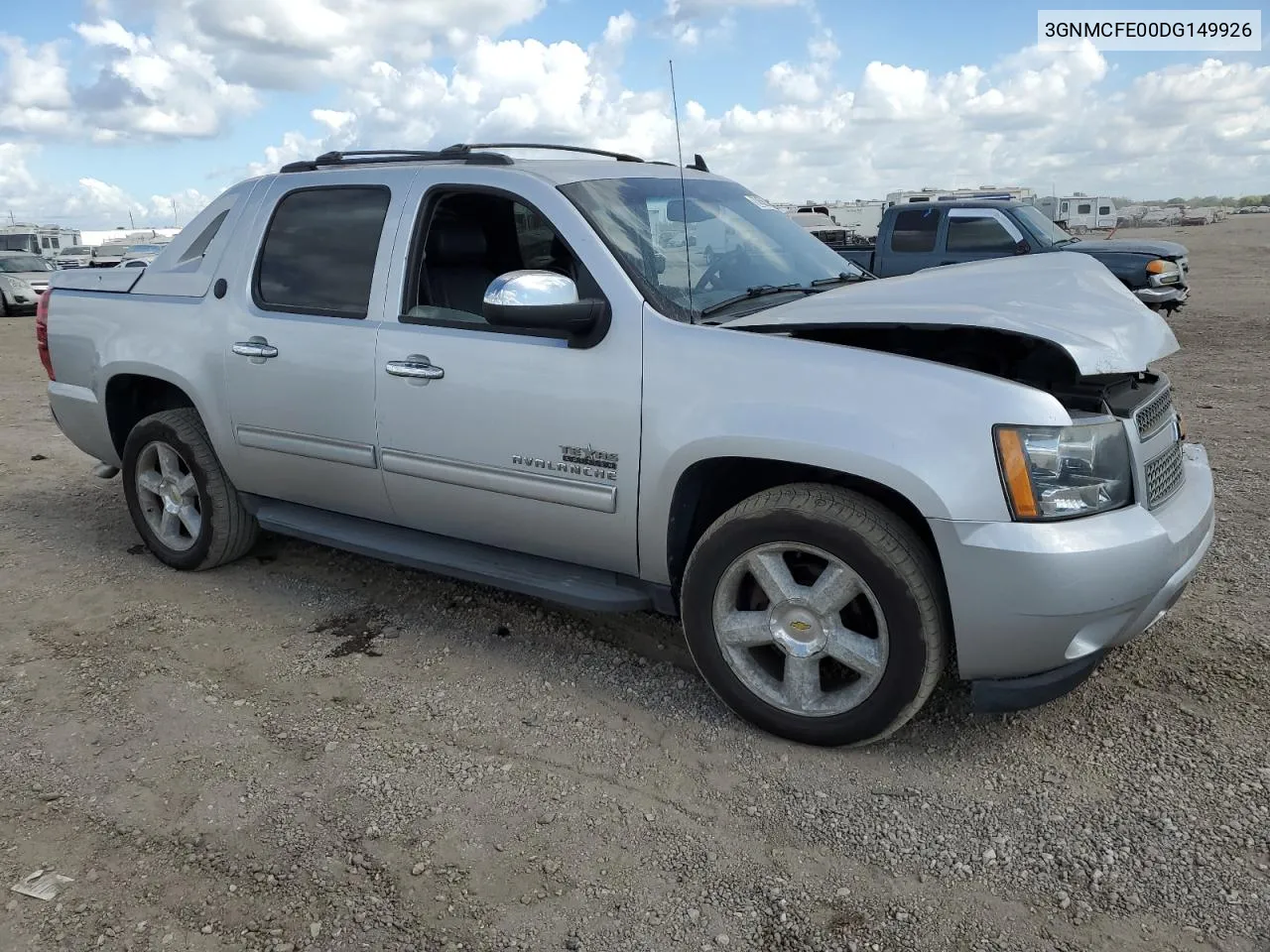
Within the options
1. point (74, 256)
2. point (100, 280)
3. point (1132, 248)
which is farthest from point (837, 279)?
point (74, 256)

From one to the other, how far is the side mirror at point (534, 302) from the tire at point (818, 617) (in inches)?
31.7

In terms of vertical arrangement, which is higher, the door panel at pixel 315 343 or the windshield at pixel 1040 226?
the windshield at pixel 1040 226

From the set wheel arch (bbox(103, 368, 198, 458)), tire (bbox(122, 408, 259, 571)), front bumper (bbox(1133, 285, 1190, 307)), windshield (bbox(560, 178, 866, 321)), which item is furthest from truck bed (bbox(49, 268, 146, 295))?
front bumper (bbox(1133, 285, 1190, 307))

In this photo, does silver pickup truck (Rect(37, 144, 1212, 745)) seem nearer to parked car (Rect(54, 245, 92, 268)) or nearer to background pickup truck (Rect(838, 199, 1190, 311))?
background pickup truck (Rect(838, 199, 1190, 311))

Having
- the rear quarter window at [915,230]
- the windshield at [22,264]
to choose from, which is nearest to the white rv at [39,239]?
the windshield at [22,264]

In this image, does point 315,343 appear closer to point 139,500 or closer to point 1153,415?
point 139,500

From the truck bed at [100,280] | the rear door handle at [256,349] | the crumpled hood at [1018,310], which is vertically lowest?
the rear door handle at [256,349]

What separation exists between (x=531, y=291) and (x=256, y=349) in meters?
1.63

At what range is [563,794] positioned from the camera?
2959mm

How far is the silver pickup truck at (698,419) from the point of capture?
9.14 feet

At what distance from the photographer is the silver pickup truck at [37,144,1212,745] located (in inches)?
110

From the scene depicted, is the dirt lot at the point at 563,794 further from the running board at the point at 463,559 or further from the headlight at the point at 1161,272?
the headlight at the point at 1161,272

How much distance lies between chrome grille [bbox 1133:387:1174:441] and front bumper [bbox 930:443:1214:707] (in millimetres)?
281

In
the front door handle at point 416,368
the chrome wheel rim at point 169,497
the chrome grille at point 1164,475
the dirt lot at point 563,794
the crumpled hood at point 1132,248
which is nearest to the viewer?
the dirt lot at point 563,794
